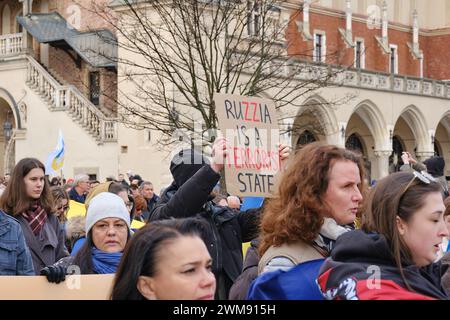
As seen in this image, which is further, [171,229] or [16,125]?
[16,125]

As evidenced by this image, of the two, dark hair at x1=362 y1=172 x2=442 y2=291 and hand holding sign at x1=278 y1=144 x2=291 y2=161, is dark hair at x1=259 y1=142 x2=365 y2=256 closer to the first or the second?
dark hair at x1=362 y1=172 x2=442 y2=291

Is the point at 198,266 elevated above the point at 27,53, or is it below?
below

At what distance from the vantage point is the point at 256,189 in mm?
6086

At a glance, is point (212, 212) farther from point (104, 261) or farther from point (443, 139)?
point (443, 139)

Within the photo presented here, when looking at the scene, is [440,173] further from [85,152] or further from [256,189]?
[85,152]

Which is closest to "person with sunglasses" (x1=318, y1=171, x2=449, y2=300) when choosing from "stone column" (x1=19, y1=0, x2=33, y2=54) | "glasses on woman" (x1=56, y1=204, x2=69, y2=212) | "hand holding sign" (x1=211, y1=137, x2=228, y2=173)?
"hand holding sign" (x1=211, y1=137, x2=228, y2=173)

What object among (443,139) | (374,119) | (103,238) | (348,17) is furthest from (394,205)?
(443,139)

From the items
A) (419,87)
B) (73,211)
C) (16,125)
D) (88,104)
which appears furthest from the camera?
(419,87)

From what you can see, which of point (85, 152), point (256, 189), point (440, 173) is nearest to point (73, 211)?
point (440, 173)

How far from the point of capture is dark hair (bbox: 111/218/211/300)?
3.67 m

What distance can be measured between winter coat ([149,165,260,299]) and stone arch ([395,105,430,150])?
35.4 metres

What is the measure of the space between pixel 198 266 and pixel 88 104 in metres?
28.6

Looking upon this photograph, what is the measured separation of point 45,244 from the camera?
7121 millimetres

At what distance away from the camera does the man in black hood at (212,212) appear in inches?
231
